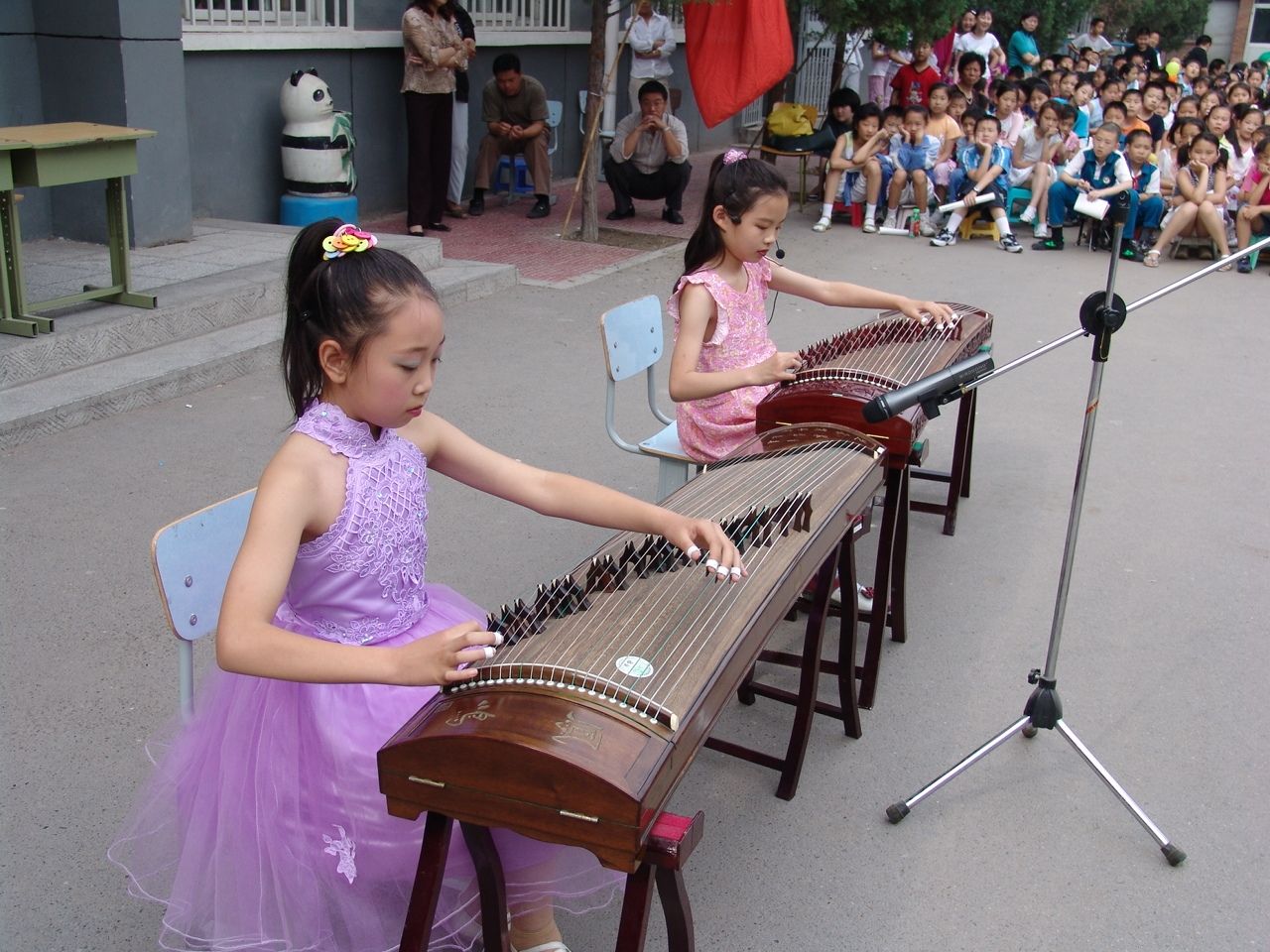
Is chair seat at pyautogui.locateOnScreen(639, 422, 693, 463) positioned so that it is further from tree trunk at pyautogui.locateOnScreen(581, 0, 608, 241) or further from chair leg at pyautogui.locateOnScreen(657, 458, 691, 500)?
tree trunk at pyautogui.locateOnScreen(581, 0, 608, 241)

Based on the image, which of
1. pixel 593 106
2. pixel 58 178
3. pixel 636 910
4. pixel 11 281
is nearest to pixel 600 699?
pixel 636 910

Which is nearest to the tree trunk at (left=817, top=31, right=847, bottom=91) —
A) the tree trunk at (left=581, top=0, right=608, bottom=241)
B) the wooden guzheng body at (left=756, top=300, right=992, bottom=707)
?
the tree trunk at (left=581, top=0, right=608, bottom=241)

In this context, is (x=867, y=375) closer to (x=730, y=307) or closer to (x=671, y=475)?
(x=730, y=307)

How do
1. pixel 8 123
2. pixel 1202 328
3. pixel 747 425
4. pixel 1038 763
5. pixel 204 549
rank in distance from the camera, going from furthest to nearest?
pixel 1202 328 → pixel 8 123 → pixel 747 425 → pixel 1038 763 → pixel 204 549

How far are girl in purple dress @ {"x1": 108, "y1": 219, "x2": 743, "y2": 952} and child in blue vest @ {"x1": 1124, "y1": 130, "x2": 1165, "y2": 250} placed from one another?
9493 mm

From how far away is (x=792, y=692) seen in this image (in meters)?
3.46

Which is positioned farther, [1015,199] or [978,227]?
[1015,199]

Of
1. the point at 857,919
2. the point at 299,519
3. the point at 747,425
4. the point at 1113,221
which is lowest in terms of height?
the point at 857,919

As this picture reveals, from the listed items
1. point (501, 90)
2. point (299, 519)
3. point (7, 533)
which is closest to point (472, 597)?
point (7, 533)

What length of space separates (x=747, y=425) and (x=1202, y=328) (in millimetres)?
5588

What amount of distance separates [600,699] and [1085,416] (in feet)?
5.45

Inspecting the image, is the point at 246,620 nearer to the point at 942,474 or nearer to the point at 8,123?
the point at 942,474

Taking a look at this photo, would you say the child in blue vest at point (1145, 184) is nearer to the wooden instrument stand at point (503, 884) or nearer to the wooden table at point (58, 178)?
the wooden table at point (58, 178)

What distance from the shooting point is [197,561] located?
88.0 inches
